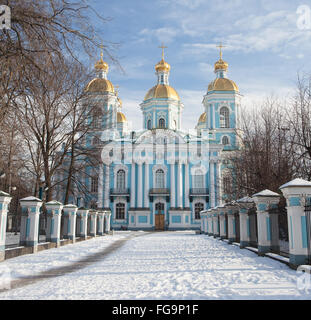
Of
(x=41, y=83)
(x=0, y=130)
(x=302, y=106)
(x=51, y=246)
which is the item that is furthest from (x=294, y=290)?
(x=302, y=106)

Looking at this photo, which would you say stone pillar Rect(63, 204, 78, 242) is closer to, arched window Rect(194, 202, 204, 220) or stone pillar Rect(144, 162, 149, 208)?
stone pillar Rect(144, 162, 149, 208)

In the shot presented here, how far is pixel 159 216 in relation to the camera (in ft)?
120

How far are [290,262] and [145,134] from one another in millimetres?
30427

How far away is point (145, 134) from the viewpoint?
37.6 meters

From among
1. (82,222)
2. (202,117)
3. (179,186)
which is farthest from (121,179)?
(82,222)

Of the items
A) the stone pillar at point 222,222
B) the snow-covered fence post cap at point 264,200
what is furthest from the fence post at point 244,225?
the stone pillar at point 222,222

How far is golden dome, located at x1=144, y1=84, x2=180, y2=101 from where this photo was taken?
40.5m

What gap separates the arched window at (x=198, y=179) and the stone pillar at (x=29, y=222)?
87.9ft

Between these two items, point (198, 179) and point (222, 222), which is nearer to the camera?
point (222, 222)

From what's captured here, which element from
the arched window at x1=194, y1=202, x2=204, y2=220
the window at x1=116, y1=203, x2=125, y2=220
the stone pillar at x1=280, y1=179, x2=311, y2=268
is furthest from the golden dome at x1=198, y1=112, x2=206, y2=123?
the stone pillar at x1=280, y1=179, x2=311, y2=268

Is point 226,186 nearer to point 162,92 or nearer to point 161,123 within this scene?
point 161,123

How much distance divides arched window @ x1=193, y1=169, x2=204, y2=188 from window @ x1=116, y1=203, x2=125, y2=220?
7.81m

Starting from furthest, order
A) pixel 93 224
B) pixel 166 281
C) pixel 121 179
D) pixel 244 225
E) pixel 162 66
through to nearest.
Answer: pixel 162 66
pixel 121 179
pixel 93 224
pixel 244 225
pixel 166 281

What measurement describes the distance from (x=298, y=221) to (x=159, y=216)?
96.8 ft
